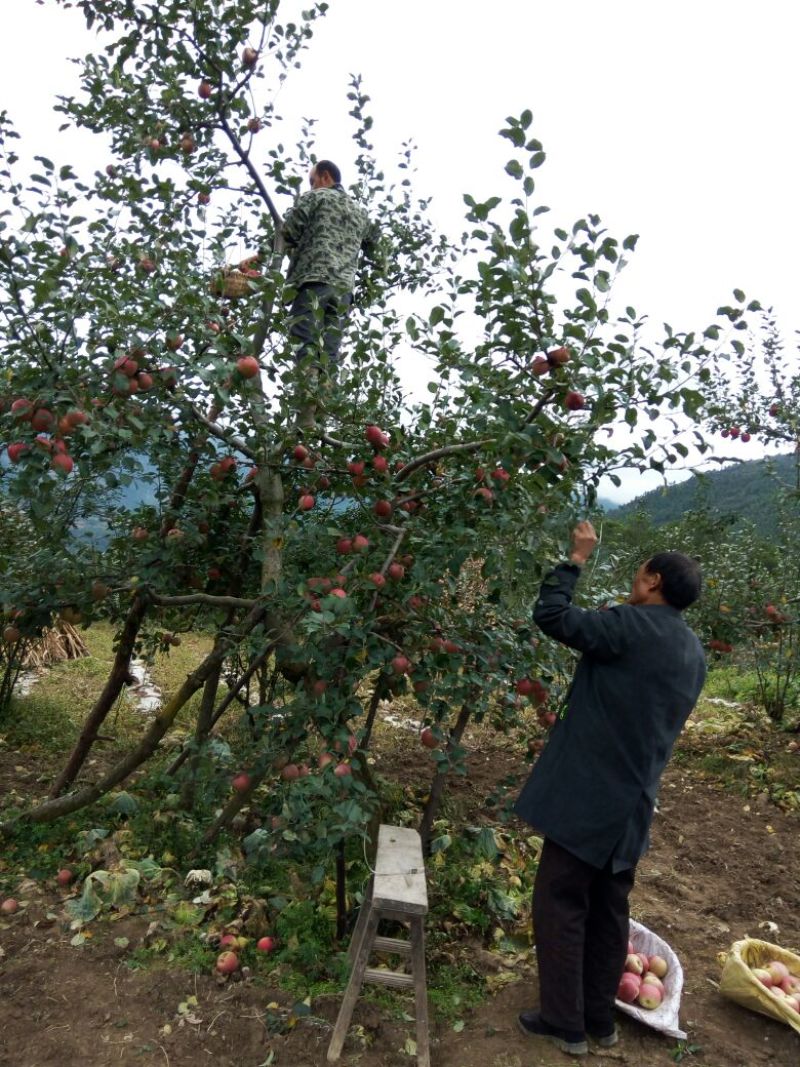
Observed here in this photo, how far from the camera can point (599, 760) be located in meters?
2.26

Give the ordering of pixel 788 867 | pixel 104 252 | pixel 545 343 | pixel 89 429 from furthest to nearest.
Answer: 1. pixel 788 867
2. pixel 104 252
3. pixel 545 343
4. pixel 89 429

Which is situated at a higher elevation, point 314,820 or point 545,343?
point 545,343

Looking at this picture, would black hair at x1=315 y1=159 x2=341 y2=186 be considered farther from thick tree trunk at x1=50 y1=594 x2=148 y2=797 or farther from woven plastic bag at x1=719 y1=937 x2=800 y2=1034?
woven plastic bag at x1=719 y1=937 x2=800 y2=1034

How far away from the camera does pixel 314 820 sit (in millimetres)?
2332

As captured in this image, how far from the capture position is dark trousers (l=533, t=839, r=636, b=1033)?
7.52ft

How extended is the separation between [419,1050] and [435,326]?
7.11 feet

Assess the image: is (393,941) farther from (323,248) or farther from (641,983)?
(323,248)

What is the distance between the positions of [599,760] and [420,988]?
0.85 m

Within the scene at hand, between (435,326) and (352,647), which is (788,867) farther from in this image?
(435,326)

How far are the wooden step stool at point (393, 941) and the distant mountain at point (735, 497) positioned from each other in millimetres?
3338

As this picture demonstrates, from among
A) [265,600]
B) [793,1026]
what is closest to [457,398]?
[265,600]

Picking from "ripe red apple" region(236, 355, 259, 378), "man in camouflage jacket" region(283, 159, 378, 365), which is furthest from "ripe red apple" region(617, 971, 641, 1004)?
"man in camouflage jacket" region(283, 159, 378, 365)

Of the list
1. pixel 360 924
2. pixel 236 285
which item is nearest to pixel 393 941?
pixel 360 924

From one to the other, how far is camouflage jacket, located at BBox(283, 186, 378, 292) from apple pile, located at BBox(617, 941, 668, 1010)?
2817mm
